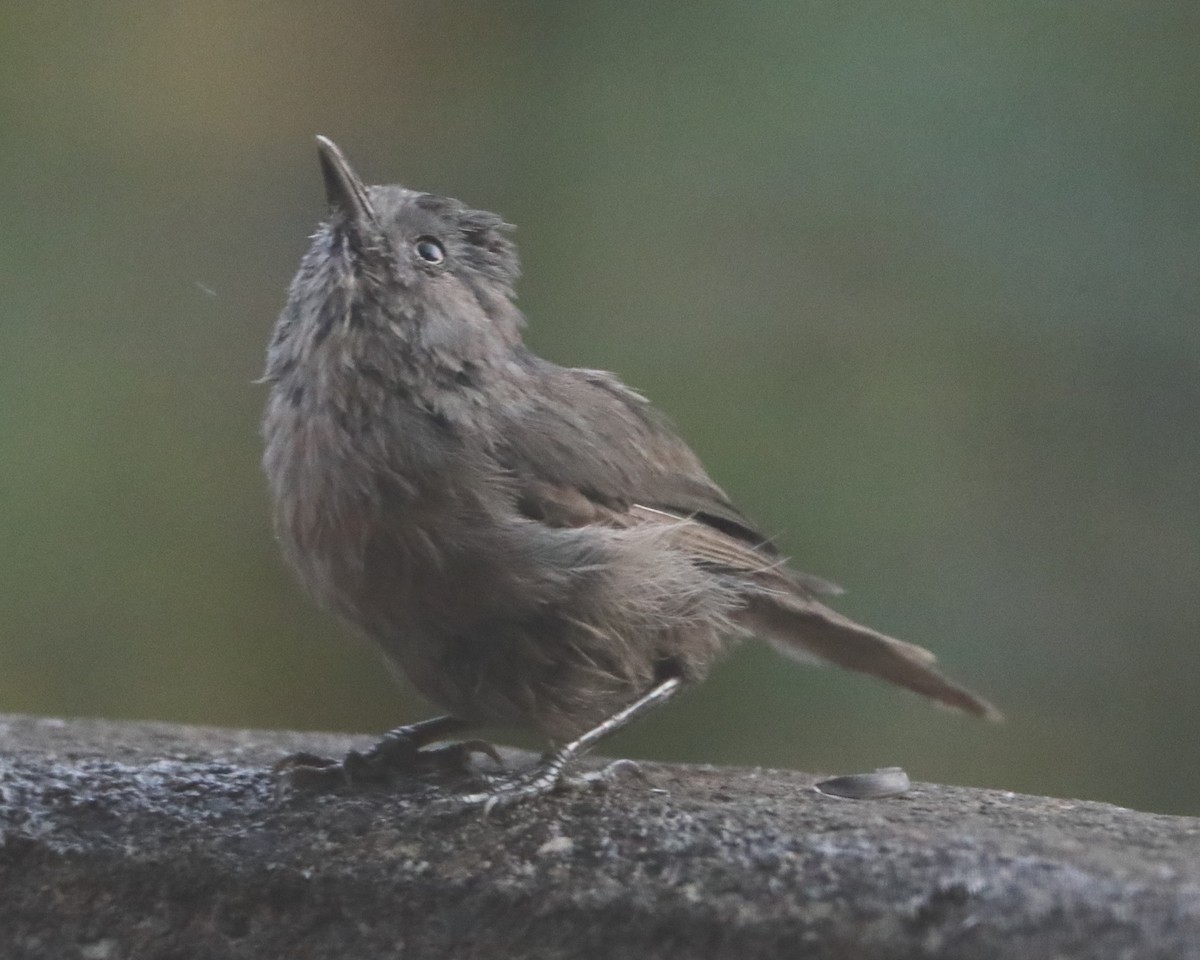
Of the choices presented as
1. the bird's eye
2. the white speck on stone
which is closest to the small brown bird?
the bird's eye

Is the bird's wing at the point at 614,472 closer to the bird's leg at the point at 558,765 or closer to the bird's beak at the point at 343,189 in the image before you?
the bird's leg at the point at 558,765

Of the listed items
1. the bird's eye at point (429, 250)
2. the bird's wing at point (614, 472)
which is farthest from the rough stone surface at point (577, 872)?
the bird's eye at point (429, 250)

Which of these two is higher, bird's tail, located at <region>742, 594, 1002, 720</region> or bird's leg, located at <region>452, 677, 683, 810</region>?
bird's tail, located at <region>742, 594, 1002, 720</region>

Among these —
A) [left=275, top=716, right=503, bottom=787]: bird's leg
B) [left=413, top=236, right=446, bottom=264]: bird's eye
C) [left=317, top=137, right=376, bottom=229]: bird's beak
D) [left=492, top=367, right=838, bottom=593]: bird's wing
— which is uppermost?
[left=317, top=137, right=376, bottom=229]: bird's beak

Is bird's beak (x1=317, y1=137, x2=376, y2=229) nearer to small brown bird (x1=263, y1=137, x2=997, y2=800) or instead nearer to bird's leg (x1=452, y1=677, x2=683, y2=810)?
small brown bird (x1=263, y1=137, x2=997, y2=800)

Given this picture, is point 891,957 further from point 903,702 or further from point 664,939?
point 903,702

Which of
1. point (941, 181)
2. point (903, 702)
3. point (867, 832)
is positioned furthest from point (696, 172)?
point (867, 832)
